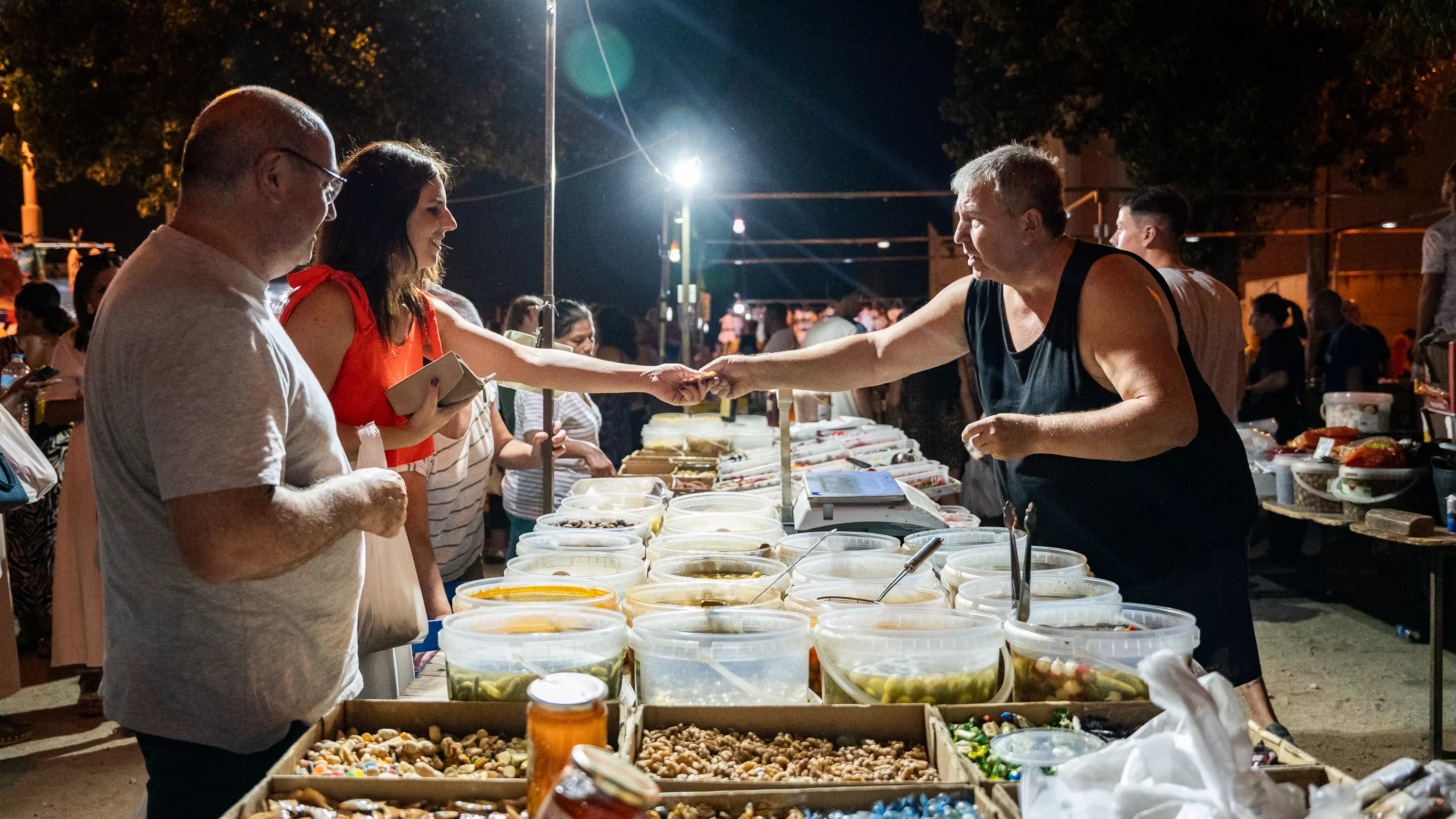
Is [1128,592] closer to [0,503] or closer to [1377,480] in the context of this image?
[1377,480]

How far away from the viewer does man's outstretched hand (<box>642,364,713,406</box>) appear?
11.4 feet

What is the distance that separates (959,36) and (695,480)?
11.1 m

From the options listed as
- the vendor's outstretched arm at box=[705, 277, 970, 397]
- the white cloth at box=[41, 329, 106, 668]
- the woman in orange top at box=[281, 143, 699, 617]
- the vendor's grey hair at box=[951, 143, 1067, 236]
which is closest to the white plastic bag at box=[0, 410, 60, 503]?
the white cloth at box=[41, 329, 106, 668]

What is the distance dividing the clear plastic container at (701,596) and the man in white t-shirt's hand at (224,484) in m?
0.59

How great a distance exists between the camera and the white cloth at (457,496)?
3654 millimetres

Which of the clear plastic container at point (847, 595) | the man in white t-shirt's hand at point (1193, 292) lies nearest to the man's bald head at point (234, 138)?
the clear plastic container at point (847, 595)

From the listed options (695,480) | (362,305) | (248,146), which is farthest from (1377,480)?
(248,146)

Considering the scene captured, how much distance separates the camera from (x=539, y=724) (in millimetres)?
1303

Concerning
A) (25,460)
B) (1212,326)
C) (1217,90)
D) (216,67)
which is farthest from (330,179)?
(1217,90)

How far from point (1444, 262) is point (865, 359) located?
453cm

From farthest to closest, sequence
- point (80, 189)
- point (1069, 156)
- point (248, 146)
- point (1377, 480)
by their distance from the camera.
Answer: point (80, 189)
point (1069, 156)
point (1377, 480)
point (248, 146)

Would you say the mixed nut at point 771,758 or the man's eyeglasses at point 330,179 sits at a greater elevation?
the man's eyeglasses at point 330,179

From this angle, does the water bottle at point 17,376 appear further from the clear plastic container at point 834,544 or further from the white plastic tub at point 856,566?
the white plastic tub at point 856,566

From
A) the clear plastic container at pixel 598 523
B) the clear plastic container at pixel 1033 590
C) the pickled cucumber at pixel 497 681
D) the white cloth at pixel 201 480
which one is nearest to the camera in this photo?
the white cloth at pixel 201 480
